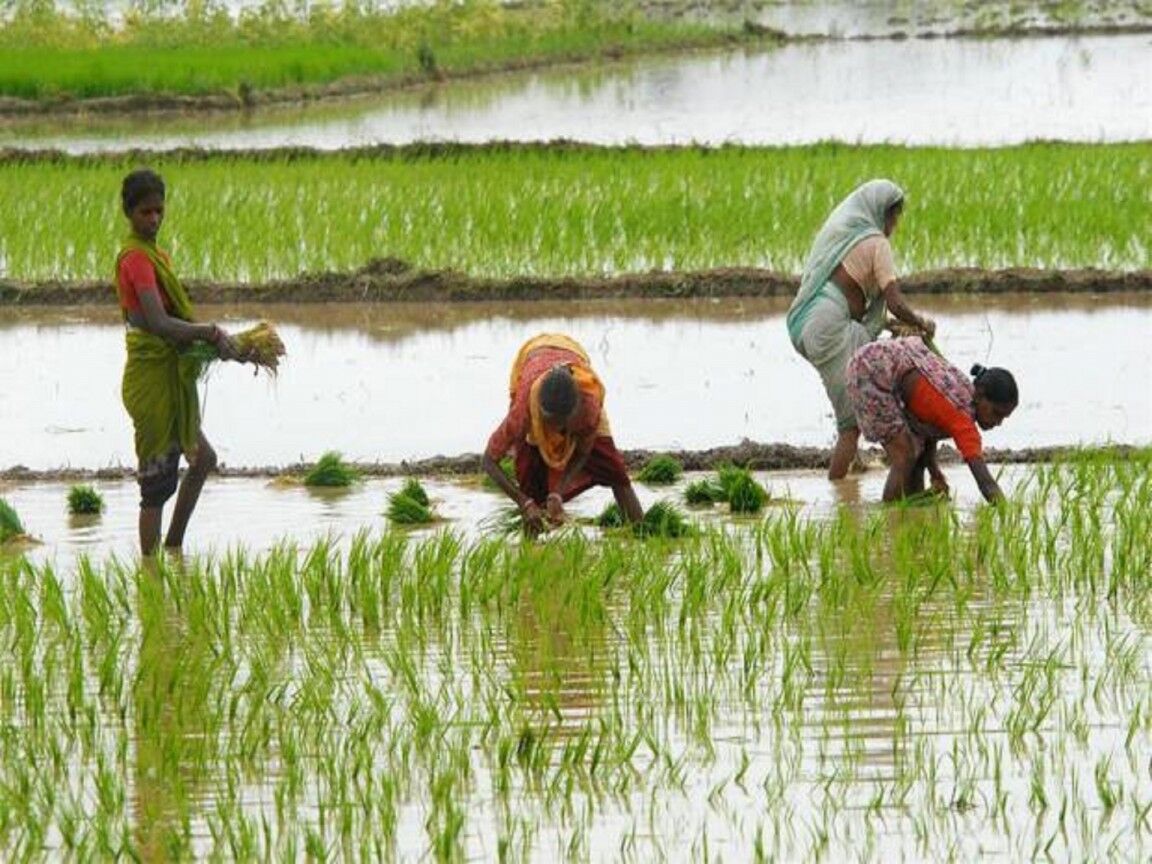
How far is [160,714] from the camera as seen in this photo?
17.0 feet

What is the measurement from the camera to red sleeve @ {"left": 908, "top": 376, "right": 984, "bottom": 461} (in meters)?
7.11

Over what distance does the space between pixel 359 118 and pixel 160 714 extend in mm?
17278

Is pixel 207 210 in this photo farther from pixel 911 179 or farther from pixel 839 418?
pixel 839 418

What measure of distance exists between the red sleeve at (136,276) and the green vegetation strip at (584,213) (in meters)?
5.63

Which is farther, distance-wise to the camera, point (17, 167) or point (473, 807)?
point (17, 167)

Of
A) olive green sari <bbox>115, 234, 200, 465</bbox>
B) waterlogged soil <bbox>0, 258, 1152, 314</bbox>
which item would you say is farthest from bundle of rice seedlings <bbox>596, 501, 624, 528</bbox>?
waterlogged soil <bbox>0, 258, 1152, 314</bbox>

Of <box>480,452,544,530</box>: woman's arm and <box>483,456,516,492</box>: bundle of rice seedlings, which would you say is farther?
<box>483,456,516,492</box>: bundle of rice seedlings

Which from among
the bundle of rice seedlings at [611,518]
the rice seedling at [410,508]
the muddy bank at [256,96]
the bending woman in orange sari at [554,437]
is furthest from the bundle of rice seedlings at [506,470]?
the muddy bank at [256,96]

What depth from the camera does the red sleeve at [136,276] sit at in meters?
6.91

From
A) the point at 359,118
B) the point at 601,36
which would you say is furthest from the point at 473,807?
the point at 601,36

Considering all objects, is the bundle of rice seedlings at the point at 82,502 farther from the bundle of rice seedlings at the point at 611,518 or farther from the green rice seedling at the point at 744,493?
the green rice seedling at the point at 744,493

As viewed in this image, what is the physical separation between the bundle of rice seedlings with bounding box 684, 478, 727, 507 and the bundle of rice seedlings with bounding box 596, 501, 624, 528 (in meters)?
0.59

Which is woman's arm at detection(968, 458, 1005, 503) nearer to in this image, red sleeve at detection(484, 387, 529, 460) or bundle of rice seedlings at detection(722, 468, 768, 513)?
bundle of rice seedlings at detection(722, 468, 768, 513)

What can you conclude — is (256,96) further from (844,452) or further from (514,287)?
(844,452)
